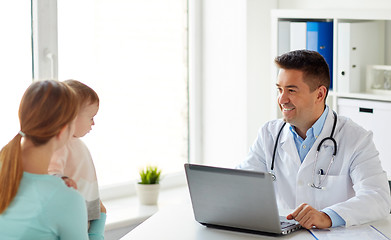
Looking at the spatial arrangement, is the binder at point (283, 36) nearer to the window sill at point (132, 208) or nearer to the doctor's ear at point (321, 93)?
the doctor's ear at point (321, 93)

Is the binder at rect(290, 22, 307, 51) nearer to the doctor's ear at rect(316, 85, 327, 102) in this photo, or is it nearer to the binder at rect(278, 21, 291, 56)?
the binder at rect(278, 21, 291, 56)

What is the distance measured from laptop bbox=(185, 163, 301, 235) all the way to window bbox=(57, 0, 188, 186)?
1360 mm

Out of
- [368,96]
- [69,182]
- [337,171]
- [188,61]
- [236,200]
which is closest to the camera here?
[69,182]

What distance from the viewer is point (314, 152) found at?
94.9 inches

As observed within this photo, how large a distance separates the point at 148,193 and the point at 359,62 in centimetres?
122

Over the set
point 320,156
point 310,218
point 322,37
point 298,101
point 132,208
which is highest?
point 322,37

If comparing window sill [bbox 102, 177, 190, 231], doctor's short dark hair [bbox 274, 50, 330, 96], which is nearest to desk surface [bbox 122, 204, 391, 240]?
doctor's short dark hair [bbox 274, 50, 330, 96]

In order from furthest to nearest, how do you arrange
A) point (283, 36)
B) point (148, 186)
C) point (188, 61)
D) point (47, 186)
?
1. point (188, 61)
2. point (148, 186)
3. point (283, 36)
4. point (47, 186)

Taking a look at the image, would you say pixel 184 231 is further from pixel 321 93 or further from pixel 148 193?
pixel 148 193

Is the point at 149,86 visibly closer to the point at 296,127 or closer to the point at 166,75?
the point at 166,75

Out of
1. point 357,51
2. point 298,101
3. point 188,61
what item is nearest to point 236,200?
point 298,101

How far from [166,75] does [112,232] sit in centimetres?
99

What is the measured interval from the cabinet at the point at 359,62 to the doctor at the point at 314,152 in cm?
46

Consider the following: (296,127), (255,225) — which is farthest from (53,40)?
(255,225)
